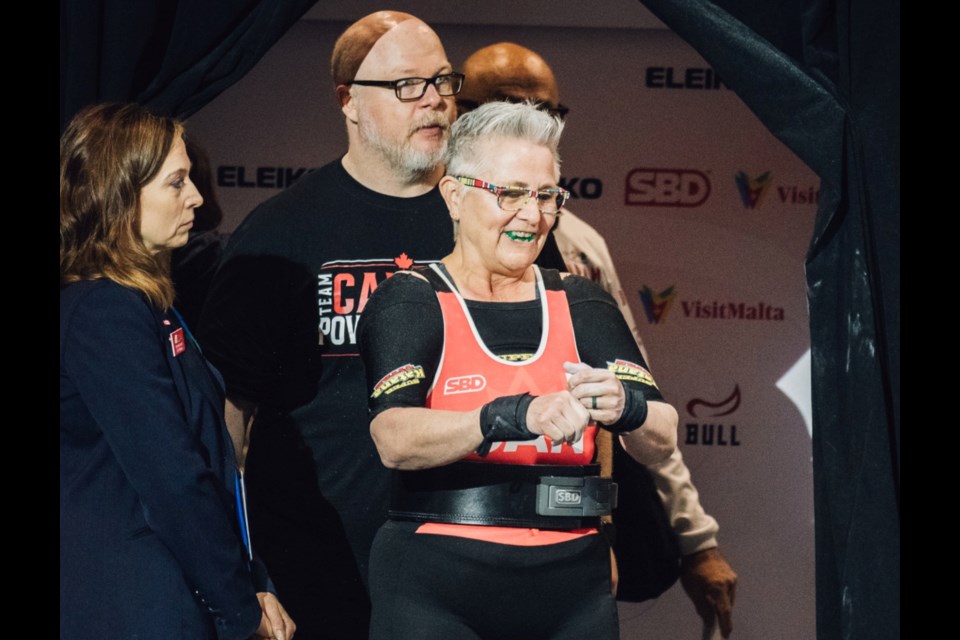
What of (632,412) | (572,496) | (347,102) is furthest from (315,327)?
(632,412)

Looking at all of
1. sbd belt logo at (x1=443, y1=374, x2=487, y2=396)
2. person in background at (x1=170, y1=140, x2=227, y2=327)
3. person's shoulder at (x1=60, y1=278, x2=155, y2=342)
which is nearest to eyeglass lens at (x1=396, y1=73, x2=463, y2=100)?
person in background at (x1=170, y1=140, x2=227, y2=327)

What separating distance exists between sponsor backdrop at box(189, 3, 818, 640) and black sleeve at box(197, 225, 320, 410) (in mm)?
2019

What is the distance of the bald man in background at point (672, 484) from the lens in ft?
13.7

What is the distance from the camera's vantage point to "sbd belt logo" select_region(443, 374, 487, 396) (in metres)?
2.79

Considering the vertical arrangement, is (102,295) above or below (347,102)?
below

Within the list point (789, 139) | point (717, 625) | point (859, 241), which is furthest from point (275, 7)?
point (717, 625)

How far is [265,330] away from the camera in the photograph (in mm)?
3625

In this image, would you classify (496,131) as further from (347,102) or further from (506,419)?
(347,102)

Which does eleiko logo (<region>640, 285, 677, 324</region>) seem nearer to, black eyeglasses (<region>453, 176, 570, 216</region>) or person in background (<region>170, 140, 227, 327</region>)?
person in background (<region>170, 140, 227, 327</region>)

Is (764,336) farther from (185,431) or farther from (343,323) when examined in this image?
(185,431)

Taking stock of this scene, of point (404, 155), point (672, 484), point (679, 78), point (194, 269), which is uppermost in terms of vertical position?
point (679, 78)

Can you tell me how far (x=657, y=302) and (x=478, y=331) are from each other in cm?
268

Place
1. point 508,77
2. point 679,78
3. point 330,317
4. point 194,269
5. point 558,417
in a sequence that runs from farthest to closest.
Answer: point 679,78 < point 508,77 < point 194,269 < point 330,317 < point 558,417

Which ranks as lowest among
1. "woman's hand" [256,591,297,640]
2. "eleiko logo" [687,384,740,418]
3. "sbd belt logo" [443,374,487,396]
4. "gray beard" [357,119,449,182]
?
"woman's hand" [256,591,297,640]
